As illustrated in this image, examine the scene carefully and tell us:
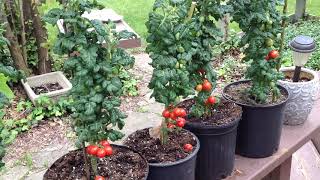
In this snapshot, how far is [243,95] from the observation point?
218 centimetres

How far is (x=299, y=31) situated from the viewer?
198 inches

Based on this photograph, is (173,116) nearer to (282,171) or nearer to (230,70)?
(282,171)

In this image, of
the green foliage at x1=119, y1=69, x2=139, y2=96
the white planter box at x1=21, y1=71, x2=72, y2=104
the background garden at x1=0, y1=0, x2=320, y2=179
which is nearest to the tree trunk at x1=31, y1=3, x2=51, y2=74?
the background garden at x1=0, y1=0, x2=320, y2=179

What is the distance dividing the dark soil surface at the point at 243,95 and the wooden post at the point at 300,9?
356 cm

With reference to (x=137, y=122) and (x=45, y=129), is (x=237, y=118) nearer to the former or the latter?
(x=137, y=122)

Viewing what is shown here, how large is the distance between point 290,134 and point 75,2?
1.40m

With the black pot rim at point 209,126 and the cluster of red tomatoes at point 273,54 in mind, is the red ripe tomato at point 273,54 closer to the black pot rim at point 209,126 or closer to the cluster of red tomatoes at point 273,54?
the cluster of red tomatoes at point 273,54

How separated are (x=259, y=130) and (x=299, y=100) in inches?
14.6

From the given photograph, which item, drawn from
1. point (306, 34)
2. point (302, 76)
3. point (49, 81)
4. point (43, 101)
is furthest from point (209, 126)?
point (306, 34)

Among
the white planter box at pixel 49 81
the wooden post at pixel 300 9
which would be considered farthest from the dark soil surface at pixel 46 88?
Result: the wooden post at pixel 300 9

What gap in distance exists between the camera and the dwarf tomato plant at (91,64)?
140 cm

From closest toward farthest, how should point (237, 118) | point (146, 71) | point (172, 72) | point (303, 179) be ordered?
point (172, 72)
point (237, 118)
point (303, 179)
point (146, 71)

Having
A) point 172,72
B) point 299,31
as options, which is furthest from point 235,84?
point 299,31

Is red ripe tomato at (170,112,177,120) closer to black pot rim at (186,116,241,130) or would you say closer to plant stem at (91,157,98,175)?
black pot rim at (186,116,241,130)
